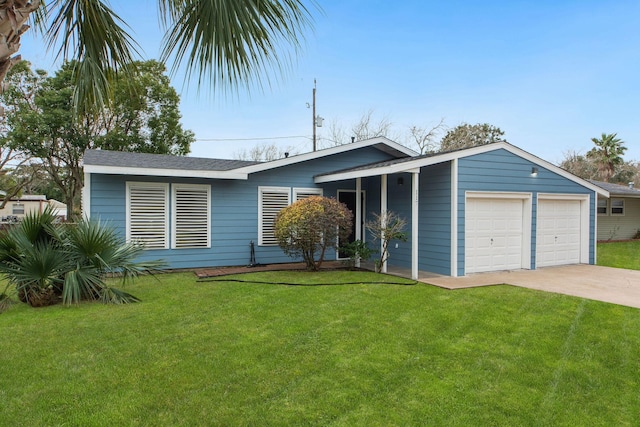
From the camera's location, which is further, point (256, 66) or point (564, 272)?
point (564, 272)

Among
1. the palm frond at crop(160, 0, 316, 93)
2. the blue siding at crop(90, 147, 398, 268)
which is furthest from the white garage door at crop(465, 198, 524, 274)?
the palm frond at crop(160, 0, 316, 93)

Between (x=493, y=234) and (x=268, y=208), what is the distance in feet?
19.1

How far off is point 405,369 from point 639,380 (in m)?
2.14

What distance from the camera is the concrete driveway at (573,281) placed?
6.99 meters

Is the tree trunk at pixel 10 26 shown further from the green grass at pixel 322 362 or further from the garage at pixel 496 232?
the garage at pixel 496 232

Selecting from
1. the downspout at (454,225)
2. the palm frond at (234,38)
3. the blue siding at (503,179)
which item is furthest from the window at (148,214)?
the palm frond at (234,38)

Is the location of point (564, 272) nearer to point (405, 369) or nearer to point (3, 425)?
point (405, 369)

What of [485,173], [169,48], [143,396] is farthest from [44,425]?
[485,173]

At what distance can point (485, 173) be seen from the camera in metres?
9.27

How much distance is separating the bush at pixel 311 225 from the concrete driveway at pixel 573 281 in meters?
2.27

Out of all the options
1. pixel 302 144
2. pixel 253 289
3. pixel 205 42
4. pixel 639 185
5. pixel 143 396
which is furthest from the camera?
pixel 639 185

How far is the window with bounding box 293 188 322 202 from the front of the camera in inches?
432

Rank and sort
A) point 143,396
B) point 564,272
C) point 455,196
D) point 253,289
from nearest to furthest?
point 143,396
point 253,289
point 455,196
point 564,272

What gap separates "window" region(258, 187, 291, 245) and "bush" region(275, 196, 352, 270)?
4.10 feet
